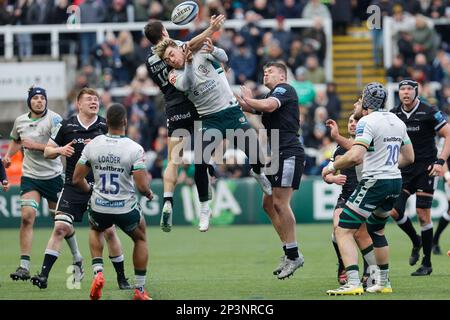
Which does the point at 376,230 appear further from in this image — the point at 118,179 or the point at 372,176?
the point at 118,179

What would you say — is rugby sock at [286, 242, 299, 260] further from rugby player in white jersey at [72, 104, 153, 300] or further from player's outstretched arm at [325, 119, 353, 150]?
rugby player in white jersey at [72, 104, 153, 300]

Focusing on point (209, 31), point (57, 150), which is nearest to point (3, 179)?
point (57, 150)

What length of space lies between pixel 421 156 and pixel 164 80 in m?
4.30

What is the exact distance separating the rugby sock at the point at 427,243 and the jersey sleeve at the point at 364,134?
3.80 meters

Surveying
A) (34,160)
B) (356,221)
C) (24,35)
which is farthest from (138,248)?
(24,35)

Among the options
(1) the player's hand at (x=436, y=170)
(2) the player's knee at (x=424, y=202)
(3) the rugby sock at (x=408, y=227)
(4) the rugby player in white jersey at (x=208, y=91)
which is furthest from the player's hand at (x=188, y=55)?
(2) the player's knee at (x=424, y=202)

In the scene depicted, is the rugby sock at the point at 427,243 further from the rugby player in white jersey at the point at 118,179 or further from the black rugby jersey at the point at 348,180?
the rugby player in white jersey at the point at 118,179

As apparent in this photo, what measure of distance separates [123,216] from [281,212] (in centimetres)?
313

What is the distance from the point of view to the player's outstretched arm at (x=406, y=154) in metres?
14.4

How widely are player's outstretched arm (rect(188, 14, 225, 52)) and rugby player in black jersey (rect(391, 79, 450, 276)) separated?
3.38 m

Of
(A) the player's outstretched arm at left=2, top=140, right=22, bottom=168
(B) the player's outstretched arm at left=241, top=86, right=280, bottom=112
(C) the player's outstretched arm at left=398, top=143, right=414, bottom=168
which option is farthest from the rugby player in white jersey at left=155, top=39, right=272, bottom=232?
(A) the player's outstretched arm at left=2, top=140, right=22, bottom=168

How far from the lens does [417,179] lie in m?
18.1

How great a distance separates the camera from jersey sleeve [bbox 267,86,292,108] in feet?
53.0

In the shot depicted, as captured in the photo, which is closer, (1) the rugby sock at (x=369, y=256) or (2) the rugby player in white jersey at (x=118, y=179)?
(2) the rugby player in white jersey at (x=118, y=179)
